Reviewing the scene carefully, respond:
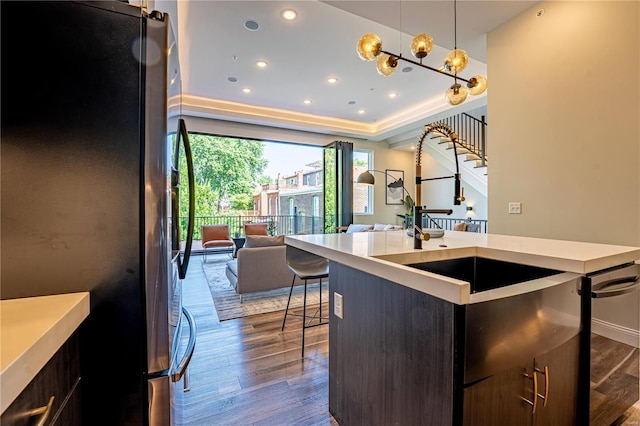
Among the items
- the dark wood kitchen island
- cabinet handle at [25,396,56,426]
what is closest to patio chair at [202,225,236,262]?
the dark wood kitchen island

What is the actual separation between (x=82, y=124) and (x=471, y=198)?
8047 millimetres

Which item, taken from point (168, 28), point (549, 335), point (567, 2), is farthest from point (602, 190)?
point (168, 28)

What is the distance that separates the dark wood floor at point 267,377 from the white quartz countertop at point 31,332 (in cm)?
78

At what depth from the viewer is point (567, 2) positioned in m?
2.49

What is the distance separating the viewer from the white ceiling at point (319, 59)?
2877mm

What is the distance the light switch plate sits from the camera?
143 centimetres

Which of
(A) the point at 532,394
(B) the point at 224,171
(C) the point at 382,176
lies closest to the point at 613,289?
(A) the point at 532,394

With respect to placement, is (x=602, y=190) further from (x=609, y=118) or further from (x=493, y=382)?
Answer: (x=493, y=382)

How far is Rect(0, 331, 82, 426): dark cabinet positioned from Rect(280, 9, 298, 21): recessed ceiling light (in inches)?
132

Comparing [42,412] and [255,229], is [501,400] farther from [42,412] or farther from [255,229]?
[255,229]

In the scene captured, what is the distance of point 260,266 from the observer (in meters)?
3.42

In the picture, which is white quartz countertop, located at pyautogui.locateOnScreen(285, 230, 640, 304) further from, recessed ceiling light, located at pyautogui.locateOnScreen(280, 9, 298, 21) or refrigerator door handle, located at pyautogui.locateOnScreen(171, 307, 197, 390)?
recessed ceiling light, located at pyautogui.locateOnScreen(280, 9, 298, 21)

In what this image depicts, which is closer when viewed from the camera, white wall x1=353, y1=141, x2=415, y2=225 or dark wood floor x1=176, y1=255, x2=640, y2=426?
dark wood floor x1=176, y1=255, x2=640, y2=426

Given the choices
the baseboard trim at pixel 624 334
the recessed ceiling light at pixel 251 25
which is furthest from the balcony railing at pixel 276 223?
the baseboard trim at pixel 624 334
